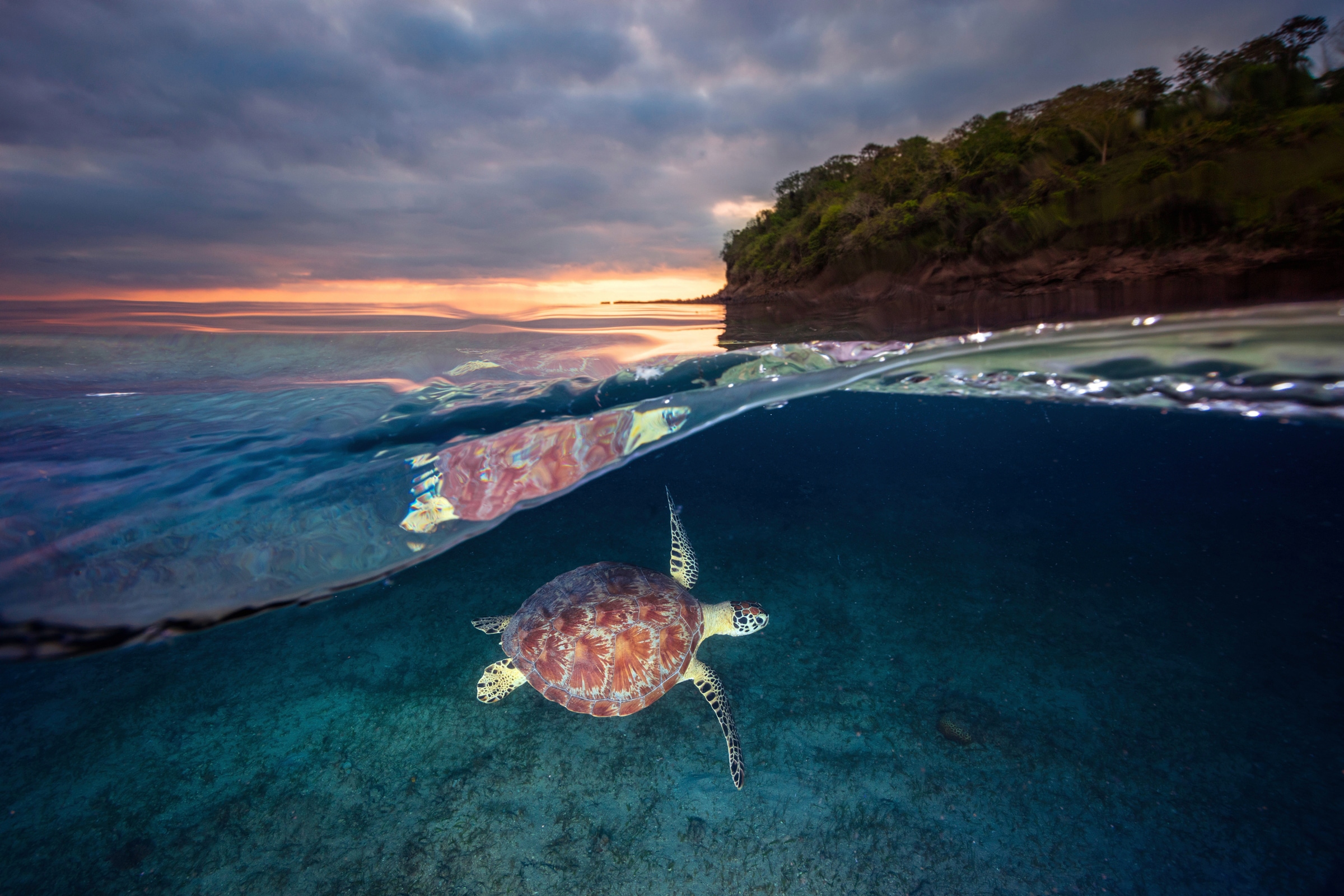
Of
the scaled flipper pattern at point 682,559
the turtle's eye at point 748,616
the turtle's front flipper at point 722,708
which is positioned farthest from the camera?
the scaled flipper pattern at point 682,559

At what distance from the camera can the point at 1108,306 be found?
6.21 m

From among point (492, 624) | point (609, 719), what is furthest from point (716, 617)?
point (492, 624)

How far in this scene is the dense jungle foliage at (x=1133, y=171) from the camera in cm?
486

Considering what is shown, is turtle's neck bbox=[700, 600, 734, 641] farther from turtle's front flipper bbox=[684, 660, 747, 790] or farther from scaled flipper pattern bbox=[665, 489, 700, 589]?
scaled flipper pattern bbox=[665, 489, 700, 589]

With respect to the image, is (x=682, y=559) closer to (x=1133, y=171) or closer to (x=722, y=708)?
(x=722, y=708)

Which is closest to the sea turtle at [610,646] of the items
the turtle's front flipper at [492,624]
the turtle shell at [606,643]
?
the turtle shell at [606,643]

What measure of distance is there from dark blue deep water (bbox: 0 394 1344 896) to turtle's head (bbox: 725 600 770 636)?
1.75 ft

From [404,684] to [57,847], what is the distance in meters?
2.91

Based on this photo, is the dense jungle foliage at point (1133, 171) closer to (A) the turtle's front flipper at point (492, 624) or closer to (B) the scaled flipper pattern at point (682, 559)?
(B) the scaled flipper pattern at point (682, 559)

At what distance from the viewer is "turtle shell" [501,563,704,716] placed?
4867 millimetres

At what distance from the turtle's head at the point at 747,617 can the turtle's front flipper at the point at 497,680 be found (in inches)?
105

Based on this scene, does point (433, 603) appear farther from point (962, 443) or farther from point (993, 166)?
point (962, 443)

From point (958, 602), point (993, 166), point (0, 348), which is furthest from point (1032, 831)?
point (0, 348)

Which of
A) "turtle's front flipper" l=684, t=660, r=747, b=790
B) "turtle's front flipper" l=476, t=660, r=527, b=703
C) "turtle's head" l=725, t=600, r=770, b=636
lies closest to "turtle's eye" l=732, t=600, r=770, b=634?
"turtle's head" l=725, t=600, r=770, b=636
